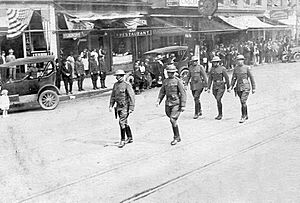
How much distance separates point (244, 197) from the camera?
6227 millimetres

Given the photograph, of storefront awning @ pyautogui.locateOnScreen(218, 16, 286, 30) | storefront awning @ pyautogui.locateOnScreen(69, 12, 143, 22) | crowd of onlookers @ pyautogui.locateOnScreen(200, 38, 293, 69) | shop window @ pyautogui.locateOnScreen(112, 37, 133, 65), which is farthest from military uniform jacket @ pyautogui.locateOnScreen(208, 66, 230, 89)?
storefront awning @ pyautogui.locateOnScreen(218, 16, 286, 30)

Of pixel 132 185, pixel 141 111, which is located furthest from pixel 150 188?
pixel 141 111

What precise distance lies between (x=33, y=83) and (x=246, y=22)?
24.9 m

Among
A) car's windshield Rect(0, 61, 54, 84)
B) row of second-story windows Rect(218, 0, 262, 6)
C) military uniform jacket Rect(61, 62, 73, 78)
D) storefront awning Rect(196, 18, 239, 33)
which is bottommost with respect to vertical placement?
military uniform jacket Rect(61, 62, 73, 78)

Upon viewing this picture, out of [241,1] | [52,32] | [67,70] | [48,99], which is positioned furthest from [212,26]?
[48,99]

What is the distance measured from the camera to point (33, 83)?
15250 millimetres

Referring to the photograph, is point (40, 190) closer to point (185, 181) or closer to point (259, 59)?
point (185, 181)

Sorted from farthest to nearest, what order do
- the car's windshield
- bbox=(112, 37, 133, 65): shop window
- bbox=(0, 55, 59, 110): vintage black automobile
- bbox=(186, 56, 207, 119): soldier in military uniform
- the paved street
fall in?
bbox=(112, 37, 133, 65): shop window, the car's windshield, bbox=(0, 55, 59, 110): vintage black automobile, bbox=(186, 56, 207, 119): soldier in military uniform, the paved street

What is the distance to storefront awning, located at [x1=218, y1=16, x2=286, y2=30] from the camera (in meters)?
34.5

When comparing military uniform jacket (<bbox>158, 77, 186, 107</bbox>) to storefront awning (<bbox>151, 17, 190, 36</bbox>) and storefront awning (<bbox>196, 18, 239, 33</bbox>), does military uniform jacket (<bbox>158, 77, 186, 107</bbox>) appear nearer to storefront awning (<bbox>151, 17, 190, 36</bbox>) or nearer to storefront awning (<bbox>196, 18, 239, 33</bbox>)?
storefront awning (<bbox>151, 17, 190, 36</bbox>)

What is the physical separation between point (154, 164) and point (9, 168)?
2655 millimetres

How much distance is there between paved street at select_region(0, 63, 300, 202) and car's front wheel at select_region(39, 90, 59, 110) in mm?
1163

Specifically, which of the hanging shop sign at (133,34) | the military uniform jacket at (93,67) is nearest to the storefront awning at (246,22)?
the hanging shop sign at (133,34)

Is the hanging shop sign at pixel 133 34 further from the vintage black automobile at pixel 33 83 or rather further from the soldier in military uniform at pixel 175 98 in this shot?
the soldier in military uniform at pixel 175 98
